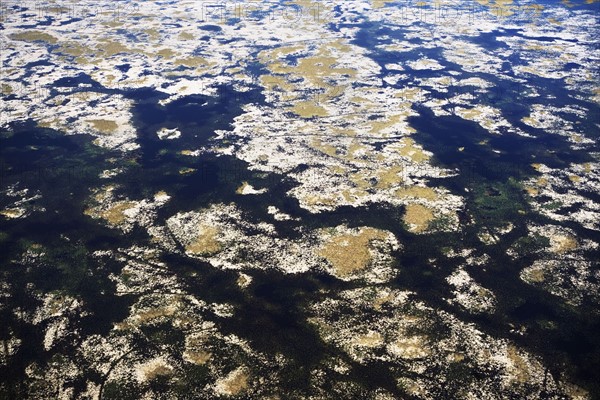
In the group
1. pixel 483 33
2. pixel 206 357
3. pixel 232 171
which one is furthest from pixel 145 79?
pixel 483 33

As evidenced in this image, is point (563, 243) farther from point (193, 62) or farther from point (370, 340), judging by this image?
point (193, 62)

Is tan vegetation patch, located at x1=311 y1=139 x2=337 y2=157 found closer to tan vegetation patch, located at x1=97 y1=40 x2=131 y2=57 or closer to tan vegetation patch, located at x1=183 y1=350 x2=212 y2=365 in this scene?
tan vegetation patch, located at x1=183 y1=350 x2=212 y2=365

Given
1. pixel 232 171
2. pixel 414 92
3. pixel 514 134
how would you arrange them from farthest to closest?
pixel 414 92 < pixel 514 134 < pixel 232 171

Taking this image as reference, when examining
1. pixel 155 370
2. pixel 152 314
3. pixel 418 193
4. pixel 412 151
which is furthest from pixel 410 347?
pixel 412 151

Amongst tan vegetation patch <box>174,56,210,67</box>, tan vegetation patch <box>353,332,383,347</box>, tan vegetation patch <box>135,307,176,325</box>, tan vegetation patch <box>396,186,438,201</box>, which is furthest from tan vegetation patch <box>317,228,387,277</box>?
tan vegetation patch <box>174,56,210,67</box>

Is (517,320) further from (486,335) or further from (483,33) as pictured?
(483,33)
